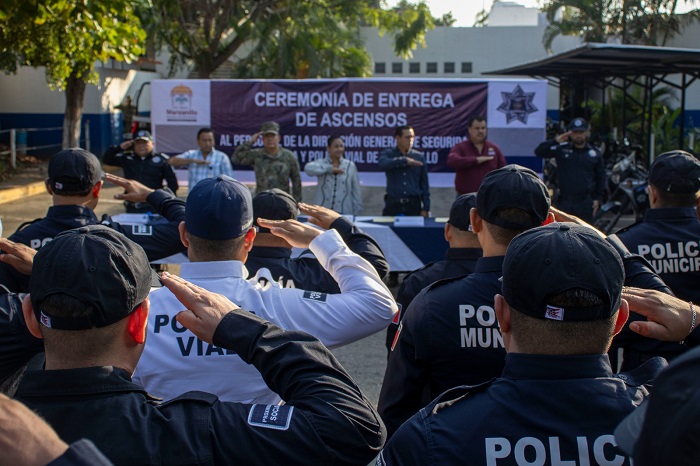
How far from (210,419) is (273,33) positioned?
2338 centimetres

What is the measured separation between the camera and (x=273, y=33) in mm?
24125

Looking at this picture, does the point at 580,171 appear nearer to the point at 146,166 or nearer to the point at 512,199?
the point at 146,166

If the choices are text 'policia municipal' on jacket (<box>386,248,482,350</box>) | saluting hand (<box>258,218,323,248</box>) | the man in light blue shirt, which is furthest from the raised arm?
the man in light blue shirt

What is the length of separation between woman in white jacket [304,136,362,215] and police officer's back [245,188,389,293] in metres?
4.80

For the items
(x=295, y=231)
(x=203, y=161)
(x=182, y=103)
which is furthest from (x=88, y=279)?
(x=182, y=103)

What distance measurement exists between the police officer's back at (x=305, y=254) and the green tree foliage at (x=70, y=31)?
15.9ft

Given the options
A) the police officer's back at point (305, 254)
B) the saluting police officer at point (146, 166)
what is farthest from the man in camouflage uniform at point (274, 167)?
the police officer's back at point (305, 254)

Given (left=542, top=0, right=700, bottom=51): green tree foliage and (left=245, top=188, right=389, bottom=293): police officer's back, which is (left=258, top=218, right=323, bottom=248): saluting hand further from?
(left=542, top=0, right=700, bottom=51): green tree foliage

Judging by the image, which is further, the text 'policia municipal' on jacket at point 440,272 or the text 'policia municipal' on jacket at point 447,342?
the text 'policia municipal' on jacket at point 440,272

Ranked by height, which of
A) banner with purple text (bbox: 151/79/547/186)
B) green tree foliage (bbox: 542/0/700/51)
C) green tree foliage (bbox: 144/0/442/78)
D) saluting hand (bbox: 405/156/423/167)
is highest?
green tree foliage (bbox: 542/0/700/51)

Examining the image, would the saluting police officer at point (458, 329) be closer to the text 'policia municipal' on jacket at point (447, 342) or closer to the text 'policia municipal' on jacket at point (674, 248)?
the text 'policia municipal' on jacket at point (447, 342)

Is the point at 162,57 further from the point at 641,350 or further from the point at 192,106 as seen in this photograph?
the point at 641,350

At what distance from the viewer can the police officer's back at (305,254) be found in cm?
349

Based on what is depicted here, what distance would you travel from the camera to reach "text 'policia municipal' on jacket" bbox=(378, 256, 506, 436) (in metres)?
2.67
